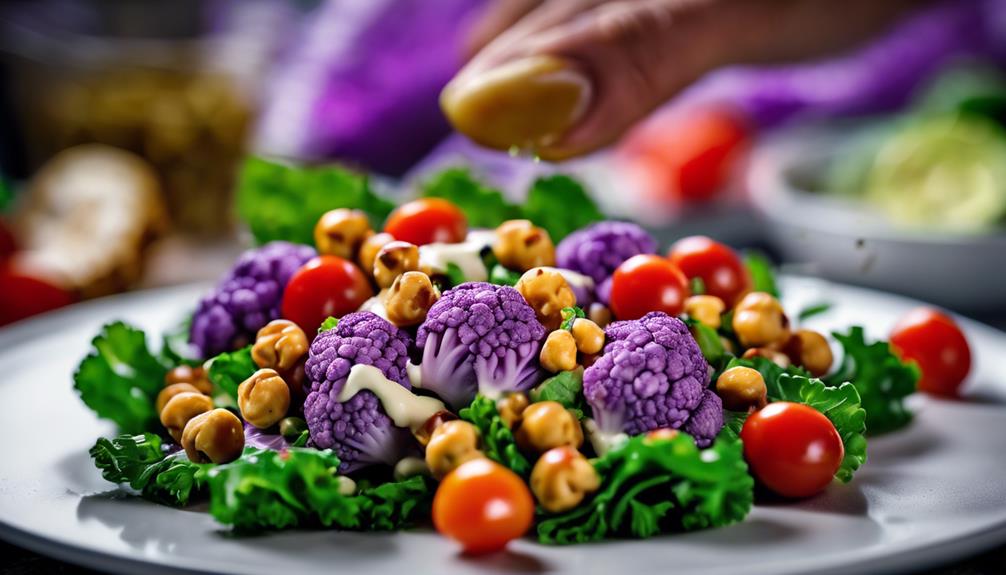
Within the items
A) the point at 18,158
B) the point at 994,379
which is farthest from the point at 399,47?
the point at 994,379

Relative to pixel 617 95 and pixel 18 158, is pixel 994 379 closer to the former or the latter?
pixel 617 95

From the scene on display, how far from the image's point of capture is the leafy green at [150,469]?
166 cm

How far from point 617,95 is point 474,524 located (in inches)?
43.1

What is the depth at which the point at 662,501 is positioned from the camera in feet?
5.21

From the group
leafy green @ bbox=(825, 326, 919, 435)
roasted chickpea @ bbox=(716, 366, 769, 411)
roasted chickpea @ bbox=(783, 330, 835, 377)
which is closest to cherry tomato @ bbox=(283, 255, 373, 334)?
roasted chickpea @ bbox=(716, 366, 769, 411)

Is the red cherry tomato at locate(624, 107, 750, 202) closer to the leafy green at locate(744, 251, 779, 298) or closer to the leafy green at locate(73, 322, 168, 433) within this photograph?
the leafy green at locate(744, 251, 779, 298)

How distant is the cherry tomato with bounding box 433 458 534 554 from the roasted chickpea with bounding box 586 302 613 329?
20.5 inches

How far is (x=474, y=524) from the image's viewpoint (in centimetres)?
144

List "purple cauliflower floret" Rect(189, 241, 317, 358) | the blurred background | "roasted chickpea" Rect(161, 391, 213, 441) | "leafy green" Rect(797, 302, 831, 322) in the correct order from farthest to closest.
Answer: the blurred background < "leafy green" Rect(797, 302, 831, 322) < "purple cauliflower floret" Rect(189, 241, 317, 358) < "roasted chickpea" Rect(161, 391, 213, 441)

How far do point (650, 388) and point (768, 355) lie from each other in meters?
0.40

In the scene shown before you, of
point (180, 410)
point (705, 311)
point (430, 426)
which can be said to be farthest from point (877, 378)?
point (180, 410)

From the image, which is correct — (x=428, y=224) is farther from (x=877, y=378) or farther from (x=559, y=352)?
(x=877, y=378)

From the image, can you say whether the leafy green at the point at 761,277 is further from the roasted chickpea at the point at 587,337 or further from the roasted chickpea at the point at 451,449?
the roasted chickpea at the point at 451,449

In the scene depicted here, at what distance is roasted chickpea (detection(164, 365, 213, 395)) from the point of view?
2029 millimetres
